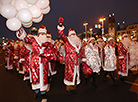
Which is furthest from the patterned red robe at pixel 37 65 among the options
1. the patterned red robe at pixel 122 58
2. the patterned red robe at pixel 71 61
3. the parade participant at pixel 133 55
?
the parade participant at pixel 133 55

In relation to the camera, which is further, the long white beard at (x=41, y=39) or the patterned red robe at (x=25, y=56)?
the patterned red robe at (x=25, y=56)

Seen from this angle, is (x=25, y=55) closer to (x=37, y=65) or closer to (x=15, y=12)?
(x=37, y=65)

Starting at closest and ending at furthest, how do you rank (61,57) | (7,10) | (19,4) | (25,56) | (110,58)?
(7,10), (19,4), (61,57), (110,58), (25,56)

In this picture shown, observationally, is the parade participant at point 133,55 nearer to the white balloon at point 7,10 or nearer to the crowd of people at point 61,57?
the crowd of people at point 61,57

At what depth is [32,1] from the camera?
2.64m

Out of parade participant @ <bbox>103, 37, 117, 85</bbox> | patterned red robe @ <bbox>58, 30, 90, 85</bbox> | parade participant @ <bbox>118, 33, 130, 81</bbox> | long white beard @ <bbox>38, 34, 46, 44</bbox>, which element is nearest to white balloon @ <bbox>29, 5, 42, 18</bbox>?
long white beard @ <bbox>38, 34, 46, 44</bbox>

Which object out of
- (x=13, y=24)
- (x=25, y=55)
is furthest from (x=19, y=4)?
(x=25, y=55)

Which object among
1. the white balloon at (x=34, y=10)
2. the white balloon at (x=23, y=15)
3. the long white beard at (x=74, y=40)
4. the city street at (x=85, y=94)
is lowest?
the city street at (x=85, y=94)

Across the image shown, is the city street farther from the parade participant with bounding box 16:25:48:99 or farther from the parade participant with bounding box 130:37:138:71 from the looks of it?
the parade participant with bounding box 130:37:138:71

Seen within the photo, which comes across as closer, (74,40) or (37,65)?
(37,65)

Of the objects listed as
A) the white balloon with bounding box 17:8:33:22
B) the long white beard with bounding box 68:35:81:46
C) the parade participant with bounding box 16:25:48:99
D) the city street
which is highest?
the white balloon with bounding box 17:8:33:22

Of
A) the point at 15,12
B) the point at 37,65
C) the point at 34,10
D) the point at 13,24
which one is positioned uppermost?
the point at 34,10

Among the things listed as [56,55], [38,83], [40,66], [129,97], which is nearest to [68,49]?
[56,55]

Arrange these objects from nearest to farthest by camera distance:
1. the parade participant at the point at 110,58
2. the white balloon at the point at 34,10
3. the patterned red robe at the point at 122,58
→ the white balloon at the point at 34,10 < the parade participant at the point at 110,58 < the patterned red robe at the point at 122,58
